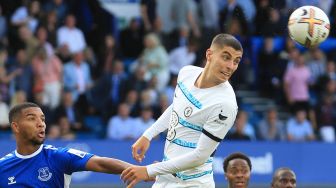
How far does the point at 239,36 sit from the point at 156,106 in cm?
249

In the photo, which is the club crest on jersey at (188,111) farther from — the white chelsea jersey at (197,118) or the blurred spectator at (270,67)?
the blurred spectator at (270,67)

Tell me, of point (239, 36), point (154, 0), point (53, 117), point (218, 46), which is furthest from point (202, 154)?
point (154, 0)

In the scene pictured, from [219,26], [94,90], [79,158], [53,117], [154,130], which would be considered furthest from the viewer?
[219,26]

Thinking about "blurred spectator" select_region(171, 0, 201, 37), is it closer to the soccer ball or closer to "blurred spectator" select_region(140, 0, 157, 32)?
"blurred spectator" select_region(140, 0, 157, 32)

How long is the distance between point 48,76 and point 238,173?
733cm

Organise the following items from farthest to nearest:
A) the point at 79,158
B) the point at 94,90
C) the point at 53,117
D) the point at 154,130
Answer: the point at 94,90
the point at 53,117
the point at 154,130
the point at 79,158

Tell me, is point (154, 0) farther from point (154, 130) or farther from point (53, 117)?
point (154, 130)

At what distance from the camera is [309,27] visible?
10.1 m

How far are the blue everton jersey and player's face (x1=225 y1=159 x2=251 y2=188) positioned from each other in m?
2.62

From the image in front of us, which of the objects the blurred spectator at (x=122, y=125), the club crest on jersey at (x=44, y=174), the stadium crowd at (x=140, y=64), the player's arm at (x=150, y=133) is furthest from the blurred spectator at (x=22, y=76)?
the club crest on jersey at (x=44, y=174)

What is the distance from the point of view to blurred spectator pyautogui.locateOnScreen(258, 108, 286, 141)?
1777 centimetres

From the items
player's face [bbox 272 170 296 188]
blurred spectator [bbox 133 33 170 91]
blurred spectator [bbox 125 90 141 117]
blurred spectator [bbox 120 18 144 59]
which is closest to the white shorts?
player's face [bbox 272 170 296 188]

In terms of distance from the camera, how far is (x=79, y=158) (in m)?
8.09

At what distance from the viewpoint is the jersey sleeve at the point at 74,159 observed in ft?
26.5
